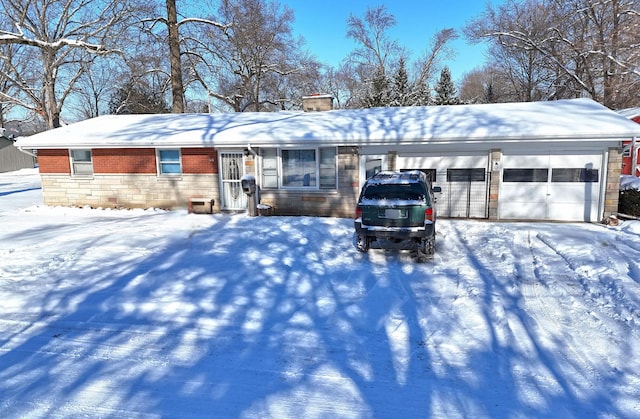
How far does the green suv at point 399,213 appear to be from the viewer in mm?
7305

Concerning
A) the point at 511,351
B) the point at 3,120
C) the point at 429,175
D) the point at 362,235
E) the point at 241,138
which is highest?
the point at 3,120

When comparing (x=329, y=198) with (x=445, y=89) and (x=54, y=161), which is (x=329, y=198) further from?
(x=445, y=89)

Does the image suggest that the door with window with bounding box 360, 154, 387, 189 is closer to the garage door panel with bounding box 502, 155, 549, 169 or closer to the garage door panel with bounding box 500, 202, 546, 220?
the garage door panel with bounding box 502, 155, 549, 169

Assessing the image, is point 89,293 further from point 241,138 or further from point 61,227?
point 241,138

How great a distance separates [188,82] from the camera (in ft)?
98.9

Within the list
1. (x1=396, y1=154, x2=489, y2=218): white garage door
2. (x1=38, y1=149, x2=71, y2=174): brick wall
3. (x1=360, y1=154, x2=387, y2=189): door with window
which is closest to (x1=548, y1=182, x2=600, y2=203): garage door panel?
(x1=396, y1=154, x2=489, y2=218): white garage door

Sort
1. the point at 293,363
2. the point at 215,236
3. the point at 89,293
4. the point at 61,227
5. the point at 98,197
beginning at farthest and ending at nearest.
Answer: the point at 98,197, the point at 61,227, the point at 215,236, the point at 89,293, the point at 293,363

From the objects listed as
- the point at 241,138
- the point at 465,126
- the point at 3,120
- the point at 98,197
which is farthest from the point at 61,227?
the point at 3,120

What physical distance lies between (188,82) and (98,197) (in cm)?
1908

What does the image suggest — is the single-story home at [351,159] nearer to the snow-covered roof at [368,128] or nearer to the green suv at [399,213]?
the snow-covered roof at [368,128]

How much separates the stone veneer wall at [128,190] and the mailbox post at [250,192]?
159cm

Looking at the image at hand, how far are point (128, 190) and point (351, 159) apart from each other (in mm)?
7963

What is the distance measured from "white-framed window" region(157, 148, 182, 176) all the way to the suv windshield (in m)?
8.04

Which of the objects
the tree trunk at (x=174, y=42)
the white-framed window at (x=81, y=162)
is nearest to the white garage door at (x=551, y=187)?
the white-framed window at (x=81, y=162)
